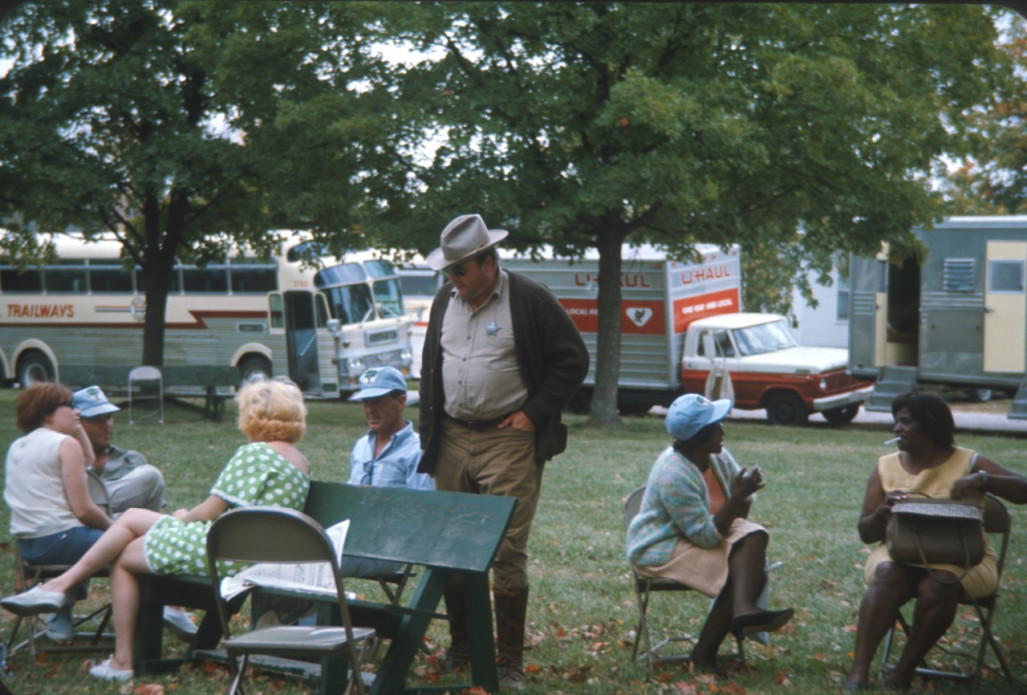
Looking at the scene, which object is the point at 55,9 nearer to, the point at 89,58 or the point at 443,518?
the point at 89,58

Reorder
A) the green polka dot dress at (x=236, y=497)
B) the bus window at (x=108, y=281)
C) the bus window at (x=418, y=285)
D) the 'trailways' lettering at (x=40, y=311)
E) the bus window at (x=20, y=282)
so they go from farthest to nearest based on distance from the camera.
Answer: the bus window at (x=418, y=285) → the bus window at (x=20, y=282) → the 'trailways' lettering at (x=40, y=311) → the bus window at (x=108, y=281) → the green polka dot dress at (x=236, y=497)

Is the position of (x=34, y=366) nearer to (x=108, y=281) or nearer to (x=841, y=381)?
(x=108, y=281)

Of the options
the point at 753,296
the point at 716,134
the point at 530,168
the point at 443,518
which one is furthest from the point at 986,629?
the point at 753,296

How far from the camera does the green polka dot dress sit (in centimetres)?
510

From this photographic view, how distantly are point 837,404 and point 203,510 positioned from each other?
1691cm

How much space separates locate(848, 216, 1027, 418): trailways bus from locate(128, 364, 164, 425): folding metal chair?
11.5 m

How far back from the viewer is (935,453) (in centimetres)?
547

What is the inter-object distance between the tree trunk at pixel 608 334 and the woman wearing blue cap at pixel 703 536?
13661 millimetres

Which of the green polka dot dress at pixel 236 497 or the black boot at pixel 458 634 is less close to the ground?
the green polka dot dress at pixel 236 497

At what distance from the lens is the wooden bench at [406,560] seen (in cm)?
466

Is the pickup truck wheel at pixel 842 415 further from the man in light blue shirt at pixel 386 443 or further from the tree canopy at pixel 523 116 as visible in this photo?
the man in light blue shirt at pixel 386 443

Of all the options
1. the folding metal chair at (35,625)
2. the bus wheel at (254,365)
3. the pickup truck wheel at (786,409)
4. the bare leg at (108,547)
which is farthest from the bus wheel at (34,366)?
the bare leg at (108,547)

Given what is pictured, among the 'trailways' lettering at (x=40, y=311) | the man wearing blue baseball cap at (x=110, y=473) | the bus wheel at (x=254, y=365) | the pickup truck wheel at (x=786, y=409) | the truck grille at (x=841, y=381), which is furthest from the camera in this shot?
the 'trailways' lettering at (x=40, y=311)

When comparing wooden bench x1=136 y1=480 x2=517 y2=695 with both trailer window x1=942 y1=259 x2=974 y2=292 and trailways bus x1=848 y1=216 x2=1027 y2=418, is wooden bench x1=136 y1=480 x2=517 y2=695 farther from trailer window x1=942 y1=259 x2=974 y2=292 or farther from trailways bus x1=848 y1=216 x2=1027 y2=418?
trailer window x1=942 y1=259 x2=974 y2=292
